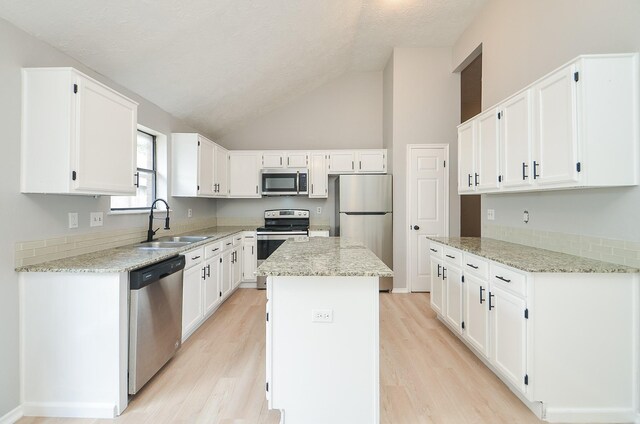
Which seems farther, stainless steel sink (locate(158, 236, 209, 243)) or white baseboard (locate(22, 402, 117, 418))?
stainless steel sink (locate(158, 236, 209, 243))

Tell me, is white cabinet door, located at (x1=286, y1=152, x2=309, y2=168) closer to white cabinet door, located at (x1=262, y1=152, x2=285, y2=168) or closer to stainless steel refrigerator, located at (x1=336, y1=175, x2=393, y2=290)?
white cabinet door, located at (x1=262, y1=152, x2=285, y2=168)

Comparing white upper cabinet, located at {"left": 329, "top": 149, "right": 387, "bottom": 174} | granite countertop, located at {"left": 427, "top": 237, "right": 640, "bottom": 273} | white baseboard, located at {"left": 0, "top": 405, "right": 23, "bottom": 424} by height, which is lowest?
white baseboard, located at {"left": 0, "top": 405, "right": 23, "bottom": 424}

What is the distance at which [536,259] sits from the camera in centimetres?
207

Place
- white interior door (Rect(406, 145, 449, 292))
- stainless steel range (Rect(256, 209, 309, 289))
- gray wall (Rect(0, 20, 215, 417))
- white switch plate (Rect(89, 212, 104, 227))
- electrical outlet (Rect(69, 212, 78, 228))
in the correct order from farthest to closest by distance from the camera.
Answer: stainless steel range (Rect(256, 209, 309, 289))
white interior door (Rect(406, 145, 449, 292))
white switch plate (Rect(89, 212, 104, 227))
electrical outlet (Rect(69, 212, 78, 228))
gray wall (Rect(0, 20, 215, 417))

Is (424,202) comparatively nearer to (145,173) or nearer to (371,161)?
(371,161)

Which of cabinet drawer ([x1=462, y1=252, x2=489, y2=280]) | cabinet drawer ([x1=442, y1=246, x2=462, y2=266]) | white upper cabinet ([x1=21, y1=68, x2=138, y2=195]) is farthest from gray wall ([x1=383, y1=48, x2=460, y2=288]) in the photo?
white upper cabinet ([x1=21, y1=68, x2=138, y2=195])

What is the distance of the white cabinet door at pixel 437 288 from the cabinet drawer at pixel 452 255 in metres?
0.16

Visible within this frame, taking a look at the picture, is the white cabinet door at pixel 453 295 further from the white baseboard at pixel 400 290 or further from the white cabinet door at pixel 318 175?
the white cabinet door at pixel 318 175

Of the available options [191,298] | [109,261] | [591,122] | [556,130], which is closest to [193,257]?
[191,298]

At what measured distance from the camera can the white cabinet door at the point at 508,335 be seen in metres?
1.88

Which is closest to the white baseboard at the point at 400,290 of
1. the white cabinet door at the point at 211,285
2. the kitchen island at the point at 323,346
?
the white cabinet door at the point at 211,285

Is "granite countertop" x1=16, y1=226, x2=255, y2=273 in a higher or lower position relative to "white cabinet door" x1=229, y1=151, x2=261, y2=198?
lower

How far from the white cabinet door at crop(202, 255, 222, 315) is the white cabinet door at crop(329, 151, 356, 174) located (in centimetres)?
229

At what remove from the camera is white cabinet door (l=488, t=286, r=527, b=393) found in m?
1.88
